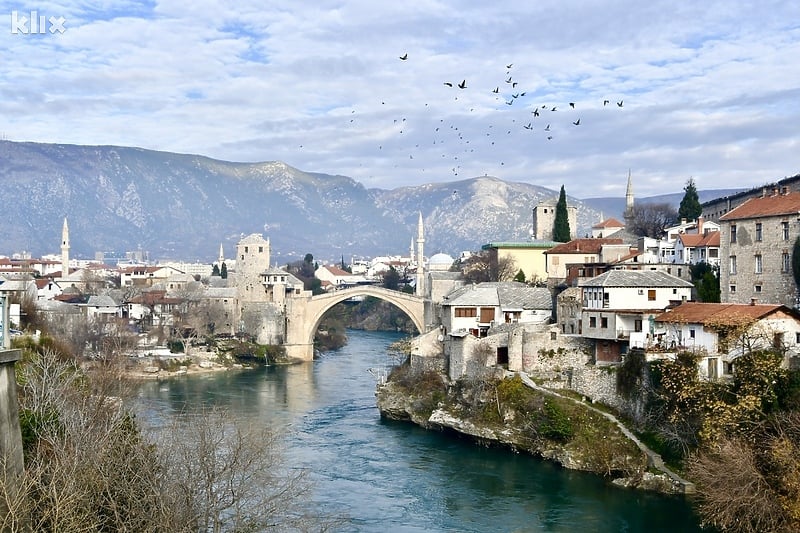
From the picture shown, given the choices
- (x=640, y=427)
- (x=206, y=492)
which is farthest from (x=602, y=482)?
(x=206, y=492)

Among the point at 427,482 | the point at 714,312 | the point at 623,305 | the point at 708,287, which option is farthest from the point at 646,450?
the point at 708,287

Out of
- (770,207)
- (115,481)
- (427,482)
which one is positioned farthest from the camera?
(770,207)

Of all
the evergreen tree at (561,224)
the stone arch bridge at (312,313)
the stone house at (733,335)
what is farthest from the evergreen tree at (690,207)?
the stone house at (733,335)

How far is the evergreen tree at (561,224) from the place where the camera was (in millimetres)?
61094

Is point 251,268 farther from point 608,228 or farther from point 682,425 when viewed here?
point 682,425

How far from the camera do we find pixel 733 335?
28109 mm

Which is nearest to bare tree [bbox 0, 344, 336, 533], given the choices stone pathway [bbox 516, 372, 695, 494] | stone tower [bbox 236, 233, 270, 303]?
stone pathway [bbox 516, 372, 695, 494]

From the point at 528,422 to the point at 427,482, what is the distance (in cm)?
503

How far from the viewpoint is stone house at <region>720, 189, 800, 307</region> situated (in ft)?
106

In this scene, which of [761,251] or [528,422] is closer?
[528,422]

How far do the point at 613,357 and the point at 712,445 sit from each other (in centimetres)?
875

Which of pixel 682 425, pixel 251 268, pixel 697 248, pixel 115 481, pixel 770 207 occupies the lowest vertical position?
pixel 682 425

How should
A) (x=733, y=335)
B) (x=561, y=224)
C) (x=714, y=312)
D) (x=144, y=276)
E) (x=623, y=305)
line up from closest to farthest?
(x=733, y=335) < (x=714, y=312) < (x=623, y=305) < (x=561, y=224) < (x=144, y=276)

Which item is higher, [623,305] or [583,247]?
[583,247]
